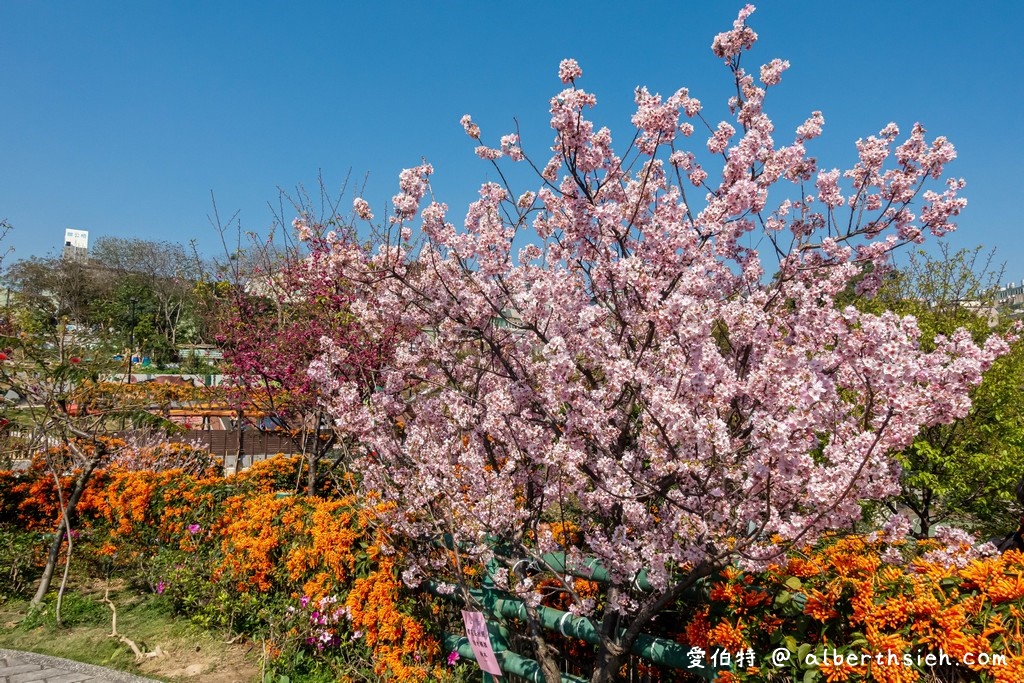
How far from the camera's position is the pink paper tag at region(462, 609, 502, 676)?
A: 3.44m

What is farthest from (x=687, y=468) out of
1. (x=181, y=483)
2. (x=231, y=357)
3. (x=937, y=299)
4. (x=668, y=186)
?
(x=937, y=299)

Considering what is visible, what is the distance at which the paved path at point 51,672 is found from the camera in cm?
491

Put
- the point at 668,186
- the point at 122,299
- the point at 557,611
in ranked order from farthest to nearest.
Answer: the point at 122,299
the point at 668,186
the point at 557,611

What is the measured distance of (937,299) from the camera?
35.1 feet

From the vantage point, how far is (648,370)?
10.5 feet

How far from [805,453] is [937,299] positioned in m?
9.89

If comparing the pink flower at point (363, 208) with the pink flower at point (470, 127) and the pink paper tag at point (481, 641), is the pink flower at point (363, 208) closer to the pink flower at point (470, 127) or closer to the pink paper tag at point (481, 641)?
the pink flower at point (470, 127)

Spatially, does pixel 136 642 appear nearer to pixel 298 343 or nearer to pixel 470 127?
pixel 298 343

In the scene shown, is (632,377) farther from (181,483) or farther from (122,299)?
(122,299)

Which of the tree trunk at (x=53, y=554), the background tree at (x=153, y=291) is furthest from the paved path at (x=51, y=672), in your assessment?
the background tree at (x=153, y=291)

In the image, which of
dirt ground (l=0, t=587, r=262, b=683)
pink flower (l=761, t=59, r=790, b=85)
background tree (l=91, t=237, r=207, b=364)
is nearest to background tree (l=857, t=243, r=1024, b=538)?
pink flower (l=761, t=59, r=790, b=85)

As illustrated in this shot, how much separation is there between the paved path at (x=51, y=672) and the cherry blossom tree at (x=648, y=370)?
2.45 meters

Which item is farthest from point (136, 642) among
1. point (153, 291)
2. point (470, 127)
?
point (153, 291)

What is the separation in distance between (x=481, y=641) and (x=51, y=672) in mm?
3844
